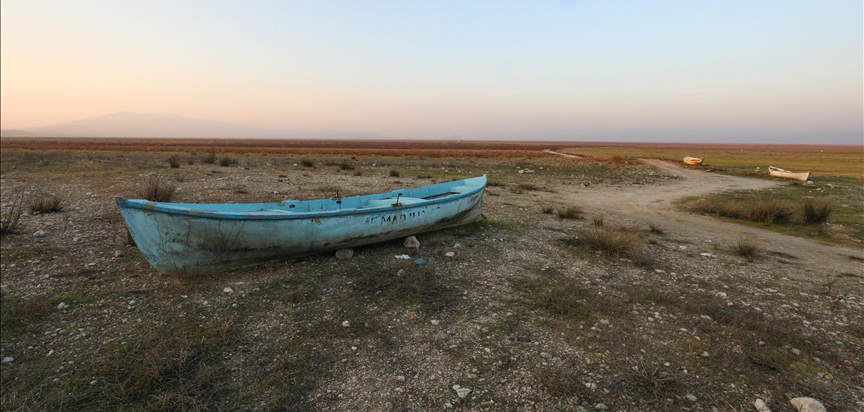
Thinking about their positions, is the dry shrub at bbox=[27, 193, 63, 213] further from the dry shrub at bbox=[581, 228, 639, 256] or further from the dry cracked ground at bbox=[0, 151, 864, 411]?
the dry shrub at bbox=[581, 228, 639, 256]

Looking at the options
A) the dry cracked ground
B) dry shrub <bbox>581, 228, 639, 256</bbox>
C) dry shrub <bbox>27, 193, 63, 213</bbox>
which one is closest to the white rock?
the dry cracked ground

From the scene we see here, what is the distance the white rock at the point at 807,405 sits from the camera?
3492 mm

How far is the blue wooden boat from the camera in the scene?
5758 mm

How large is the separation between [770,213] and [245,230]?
15.2 metres

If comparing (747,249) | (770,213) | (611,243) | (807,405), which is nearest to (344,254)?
(611,243)

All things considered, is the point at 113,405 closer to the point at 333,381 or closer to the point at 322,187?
the point at 333,381

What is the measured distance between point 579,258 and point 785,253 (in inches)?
204

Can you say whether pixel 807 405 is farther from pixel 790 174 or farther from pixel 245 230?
pixel 790 174

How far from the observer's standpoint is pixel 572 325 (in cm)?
509

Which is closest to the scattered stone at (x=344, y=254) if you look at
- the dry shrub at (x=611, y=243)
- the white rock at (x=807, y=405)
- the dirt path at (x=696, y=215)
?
the dry shrub at (x=611, y=243)

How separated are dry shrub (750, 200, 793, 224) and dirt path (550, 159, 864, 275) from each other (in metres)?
1.05

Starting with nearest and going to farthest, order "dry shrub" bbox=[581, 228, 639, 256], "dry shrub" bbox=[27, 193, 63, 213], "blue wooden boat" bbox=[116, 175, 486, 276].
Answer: "blue wooden boat" bbox=[116, 175, 486, 276], "dry shrub" bbox=[581, 228, 639, 256], "dry shrub" bbox=[27, 193, 63, 213]

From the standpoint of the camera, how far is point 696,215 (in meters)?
13.5

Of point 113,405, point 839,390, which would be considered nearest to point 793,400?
point 839,390
